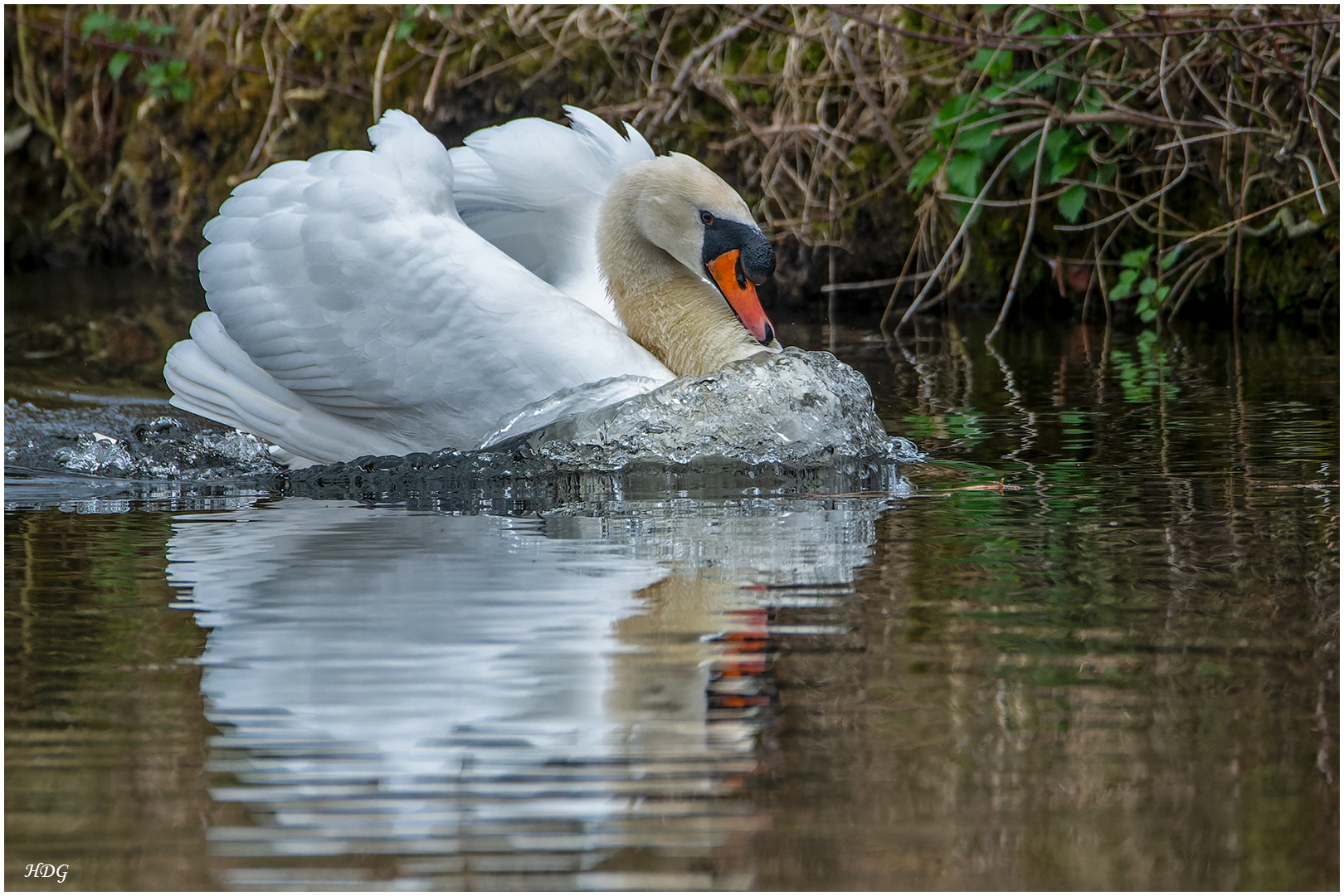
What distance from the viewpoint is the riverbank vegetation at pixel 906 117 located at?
637 centimetres

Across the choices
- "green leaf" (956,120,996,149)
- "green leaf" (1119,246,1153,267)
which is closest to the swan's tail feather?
"green leaf" (956,120,996,149)

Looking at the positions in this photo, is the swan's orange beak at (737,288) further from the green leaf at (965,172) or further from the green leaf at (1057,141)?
the green leaf at (1057,141)

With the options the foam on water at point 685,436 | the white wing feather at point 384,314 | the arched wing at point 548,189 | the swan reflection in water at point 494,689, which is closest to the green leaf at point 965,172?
the arched wing at point 548,189

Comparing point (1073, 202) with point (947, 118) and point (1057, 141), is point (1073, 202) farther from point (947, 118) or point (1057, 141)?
point (947, 118)

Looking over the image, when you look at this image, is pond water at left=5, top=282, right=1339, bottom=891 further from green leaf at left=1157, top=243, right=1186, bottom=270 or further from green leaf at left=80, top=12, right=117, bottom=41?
green leaf at left=80, top=12, right=117, bottom=41

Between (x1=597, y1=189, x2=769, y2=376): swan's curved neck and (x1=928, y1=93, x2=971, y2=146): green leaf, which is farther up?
(x1=928, y1=93, x2=971, y2=146): green leaf

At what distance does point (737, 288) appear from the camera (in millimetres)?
4164

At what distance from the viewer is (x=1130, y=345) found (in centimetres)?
598

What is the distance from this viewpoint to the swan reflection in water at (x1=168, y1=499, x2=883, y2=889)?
1.62 m

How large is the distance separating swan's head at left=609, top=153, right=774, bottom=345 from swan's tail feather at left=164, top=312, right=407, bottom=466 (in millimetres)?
910

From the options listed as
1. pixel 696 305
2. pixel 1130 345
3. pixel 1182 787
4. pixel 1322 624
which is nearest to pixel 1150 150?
pixel 1130 345

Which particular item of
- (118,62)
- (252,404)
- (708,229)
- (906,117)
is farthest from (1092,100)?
(118,62)

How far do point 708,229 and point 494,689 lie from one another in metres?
2.32

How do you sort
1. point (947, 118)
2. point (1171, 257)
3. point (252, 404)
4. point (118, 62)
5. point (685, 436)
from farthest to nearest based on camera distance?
1. point (118, 62)
2. point (947, 118)
3. point (1171, 257)
4. point (252, 404)
5. point (685, 436)
